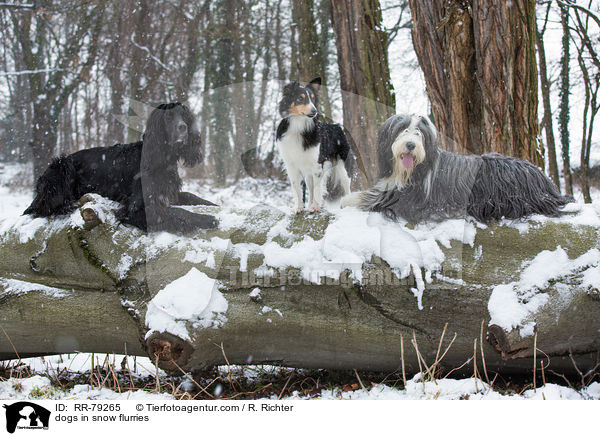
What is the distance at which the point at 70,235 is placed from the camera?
3.64 metres

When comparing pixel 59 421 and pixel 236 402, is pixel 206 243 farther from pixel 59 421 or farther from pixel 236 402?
Result: pixel 59 421

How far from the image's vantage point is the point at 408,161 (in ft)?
12.4

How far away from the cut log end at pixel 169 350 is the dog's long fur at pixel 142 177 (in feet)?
2.76

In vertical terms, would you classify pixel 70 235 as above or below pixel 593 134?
below

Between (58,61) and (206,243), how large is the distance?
11490mm

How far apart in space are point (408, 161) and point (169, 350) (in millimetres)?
2269

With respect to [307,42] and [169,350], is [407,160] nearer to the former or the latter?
[169,350]

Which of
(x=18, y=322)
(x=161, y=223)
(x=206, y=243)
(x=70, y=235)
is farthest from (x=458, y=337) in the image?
(x=18, y=322)

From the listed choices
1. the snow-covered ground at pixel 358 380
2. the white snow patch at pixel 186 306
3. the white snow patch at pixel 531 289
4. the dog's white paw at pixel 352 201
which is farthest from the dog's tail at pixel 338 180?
the white snow patch at pixel 531 289

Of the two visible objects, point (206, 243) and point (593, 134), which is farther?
point (593, 134)

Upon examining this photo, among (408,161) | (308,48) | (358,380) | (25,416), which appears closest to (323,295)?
(358,380)

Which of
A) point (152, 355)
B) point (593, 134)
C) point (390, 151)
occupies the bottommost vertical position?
point (152, 355)

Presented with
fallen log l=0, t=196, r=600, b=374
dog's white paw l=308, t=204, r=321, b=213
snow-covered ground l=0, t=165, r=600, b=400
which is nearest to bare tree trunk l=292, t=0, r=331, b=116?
dog's white paw l=308, t=204, r=321, b=213

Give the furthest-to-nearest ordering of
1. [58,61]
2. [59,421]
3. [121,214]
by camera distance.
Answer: [58,61], [121,214], [59,421]
